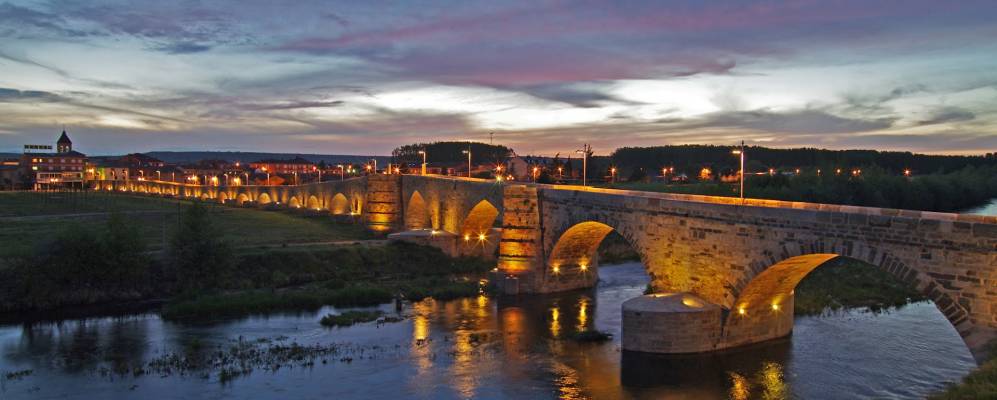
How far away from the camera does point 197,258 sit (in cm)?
4059

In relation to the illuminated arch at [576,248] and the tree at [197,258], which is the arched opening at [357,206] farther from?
the illuminated arch at [576,248]

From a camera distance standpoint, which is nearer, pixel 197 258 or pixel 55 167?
pixel 197 258

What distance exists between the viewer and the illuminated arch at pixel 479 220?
5184cm

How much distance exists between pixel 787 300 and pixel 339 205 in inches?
2483

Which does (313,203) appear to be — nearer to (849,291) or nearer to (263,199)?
(263,199)

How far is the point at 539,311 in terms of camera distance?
36.0 meters

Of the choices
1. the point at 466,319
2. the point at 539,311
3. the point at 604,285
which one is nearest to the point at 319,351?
the point at 466,319

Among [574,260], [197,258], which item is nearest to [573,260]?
[574,260]

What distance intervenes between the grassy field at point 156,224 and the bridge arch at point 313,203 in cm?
309

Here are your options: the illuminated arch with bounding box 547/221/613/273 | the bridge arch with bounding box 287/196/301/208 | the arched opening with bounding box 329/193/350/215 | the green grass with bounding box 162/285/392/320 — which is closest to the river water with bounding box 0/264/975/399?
the green grass with bounding box 162/285/392/320

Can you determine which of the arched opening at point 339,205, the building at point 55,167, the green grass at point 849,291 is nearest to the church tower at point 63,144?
the building at point 55,167

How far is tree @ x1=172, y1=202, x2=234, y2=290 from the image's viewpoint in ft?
132

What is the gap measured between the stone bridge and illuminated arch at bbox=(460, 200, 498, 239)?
17 cm

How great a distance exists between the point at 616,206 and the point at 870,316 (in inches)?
486
